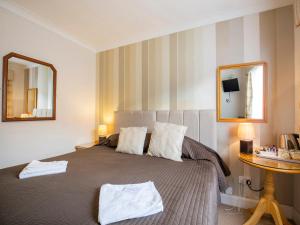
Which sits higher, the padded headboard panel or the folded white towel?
the padded headboard panel

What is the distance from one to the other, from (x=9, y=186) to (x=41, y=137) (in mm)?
1378

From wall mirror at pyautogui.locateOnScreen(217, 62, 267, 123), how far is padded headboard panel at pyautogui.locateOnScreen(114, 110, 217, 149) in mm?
172

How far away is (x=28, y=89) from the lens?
2127mm

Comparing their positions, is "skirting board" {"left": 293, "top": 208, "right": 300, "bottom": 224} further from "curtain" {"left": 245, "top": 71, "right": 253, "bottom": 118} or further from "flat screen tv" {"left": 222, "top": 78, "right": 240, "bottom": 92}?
"flat screen tv" {"left": 222, "top": 78, "right": 240, "bottom": 92}

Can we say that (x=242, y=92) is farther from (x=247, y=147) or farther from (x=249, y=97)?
(x=247, y=147)

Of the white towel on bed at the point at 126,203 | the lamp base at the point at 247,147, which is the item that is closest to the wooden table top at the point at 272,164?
the lamp base at the point at 247,147

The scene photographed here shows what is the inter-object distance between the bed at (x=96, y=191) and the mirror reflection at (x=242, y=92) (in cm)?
82

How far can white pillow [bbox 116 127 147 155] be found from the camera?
2086mm

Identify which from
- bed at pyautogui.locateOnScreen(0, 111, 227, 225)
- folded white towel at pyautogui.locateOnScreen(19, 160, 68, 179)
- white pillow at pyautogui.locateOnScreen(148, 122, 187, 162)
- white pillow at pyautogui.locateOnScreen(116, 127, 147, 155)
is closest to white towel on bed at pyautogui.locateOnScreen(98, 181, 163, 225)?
bed at pyautogui.locateOnScreen(0, 111, 227, 225)

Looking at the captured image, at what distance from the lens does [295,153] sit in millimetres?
1515

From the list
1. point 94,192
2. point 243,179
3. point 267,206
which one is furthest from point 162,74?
point 267,206

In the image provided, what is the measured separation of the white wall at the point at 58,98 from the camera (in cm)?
195

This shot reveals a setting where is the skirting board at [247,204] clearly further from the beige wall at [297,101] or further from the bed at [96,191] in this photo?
the bed at [96,191]

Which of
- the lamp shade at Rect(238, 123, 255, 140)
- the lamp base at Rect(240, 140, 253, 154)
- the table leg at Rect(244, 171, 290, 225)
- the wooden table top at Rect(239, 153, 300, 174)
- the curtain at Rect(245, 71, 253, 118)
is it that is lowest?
the table leg at Rect(244, 171, 290, 225)
